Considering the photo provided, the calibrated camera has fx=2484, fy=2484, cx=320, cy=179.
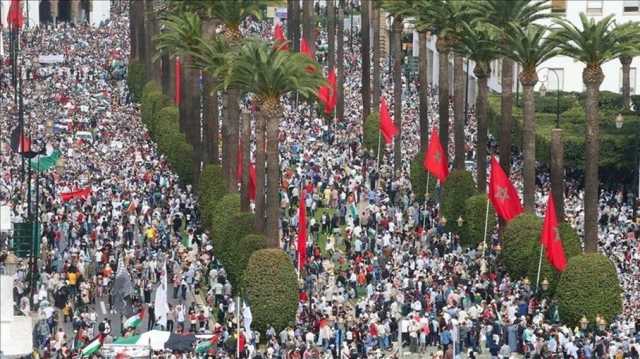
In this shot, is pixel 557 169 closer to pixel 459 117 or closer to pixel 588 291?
pixel 588 291

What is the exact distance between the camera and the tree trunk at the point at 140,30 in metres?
155

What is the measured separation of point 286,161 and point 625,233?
75.0ft

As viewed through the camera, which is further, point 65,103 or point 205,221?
point 65,103

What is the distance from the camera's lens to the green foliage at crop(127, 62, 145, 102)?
15141 cm

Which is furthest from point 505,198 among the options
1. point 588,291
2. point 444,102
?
point 444,102

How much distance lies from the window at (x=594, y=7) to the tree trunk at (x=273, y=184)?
45972 millimetres

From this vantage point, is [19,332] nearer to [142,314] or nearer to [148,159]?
[142,314]

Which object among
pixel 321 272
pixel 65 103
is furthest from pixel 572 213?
pixel 65 103

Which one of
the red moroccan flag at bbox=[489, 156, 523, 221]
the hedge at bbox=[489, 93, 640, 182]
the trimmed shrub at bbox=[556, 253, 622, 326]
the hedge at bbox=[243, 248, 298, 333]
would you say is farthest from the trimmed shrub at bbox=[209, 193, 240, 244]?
the hedge at bbox=[489, 93, 640, 182]

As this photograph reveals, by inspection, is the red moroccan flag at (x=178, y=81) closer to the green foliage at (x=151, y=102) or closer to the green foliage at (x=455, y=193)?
the green foliage at (x=151, y=102)

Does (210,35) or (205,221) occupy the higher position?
(210,35)

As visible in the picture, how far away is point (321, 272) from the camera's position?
95.8 metres

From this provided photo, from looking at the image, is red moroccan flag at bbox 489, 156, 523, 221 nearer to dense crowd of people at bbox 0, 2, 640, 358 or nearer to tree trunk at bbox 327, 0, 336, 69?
dense crowd of people at bbox 0, 2, 640, 358

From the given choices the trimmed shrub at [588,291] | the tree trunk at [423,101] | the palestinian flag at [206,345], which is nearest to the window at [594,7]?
the tree trunk at [423,101]
